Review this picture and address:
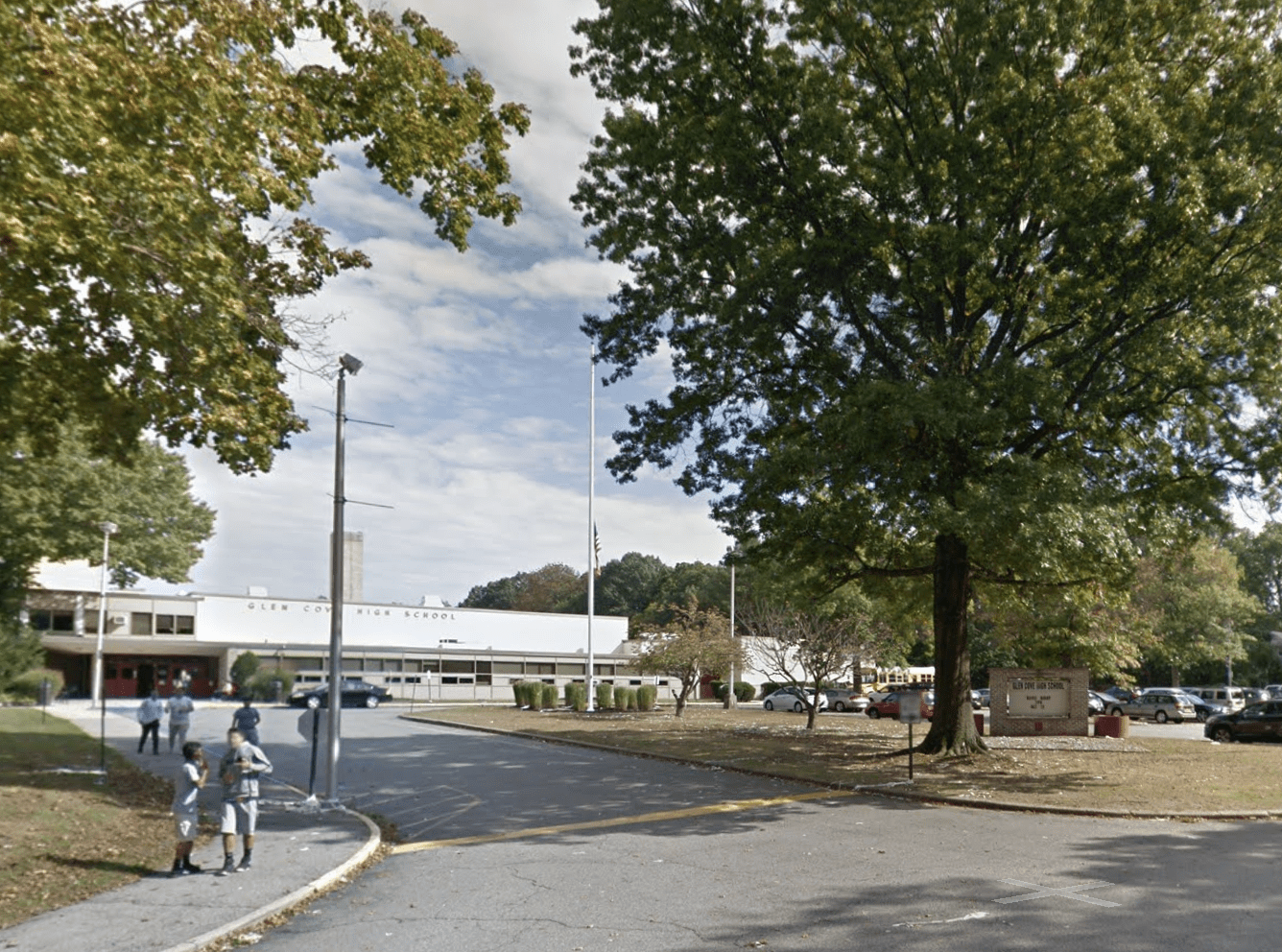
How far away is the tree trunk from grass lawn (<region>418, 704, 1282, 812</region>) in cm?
71

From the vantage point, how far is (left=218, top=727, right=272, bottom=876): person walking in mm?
10859

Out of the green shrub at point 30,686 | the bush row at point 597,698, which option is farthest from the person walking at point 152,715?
the bush row at point 597,698

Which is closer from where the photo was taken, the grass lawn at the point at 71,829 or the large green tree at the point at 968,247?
the grass lawn at the point at 71,829

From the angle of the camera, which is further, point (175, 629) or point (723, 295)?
point (175, 629)

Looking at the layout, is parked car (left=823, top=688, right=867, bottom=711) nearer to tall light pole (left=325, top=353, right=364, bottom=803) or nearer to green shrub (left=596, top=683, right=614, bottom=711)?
green shrub (left=596, top=683, right=614, bottom=711)

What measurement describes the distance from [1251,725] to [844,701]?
2172 cm

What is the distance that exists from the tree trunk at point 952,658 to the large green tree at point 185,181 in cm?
1302

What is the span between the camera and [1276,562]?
300 feet

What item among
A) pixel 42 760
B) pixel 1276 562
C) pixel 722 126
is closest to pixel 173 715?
pixel 42 760

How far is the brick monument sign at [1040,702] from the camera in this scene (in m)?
31.2

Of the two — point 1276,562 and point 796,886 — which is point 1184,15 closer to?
point 796,886

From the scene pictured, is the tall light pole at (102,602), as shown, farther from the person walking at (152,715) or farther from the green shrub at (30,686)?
the person walking at (152,715)

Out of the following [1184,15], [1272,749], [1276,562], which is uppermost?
[1184,15]

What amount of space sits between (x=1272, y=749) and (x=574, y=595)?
88376 mm
